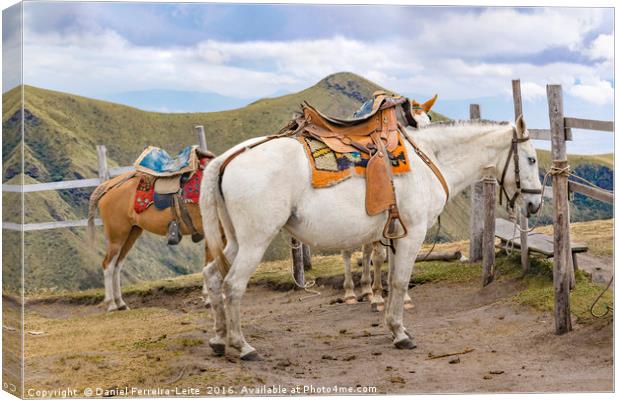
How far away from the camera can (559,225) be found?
8773mm

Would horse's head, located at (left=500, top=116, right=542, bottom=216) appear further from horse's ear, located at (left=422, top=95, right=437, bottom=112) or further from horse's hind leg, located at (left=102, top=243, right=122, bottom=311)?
horse's hind leg, located at (left=102, top=243, right=122, bottom=311)

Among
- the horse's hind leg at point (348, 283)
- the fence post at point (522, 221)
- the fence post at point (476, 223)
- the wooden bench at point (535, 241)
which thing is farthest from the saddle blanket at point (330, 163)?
the fence post at point (476, 223)

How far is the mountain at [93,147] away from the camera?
21.8 m

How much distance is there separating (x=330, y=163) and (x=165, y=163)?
4598 mm

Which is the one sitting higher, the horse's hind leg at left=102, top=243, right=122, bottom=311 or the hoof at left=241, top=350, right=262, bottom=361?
the horse's hind leg at left=102, top=243, right=122, bottom=311

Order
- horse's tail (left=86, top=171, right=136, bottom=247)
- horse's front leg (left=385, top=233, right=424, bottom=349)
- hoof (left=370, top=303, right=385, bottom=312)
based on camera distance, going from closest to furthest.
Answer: horse's front leg (left=385, top=233, right=424, bottom=349)
hoof (left=370, top=303, right=385, bottom=312)
horse's tail (left=86, top=171, right=136, bottom=247)

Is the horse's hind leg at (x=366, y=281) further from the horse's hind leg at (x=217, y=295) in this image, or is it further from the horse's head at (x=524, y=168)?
the horse's hind leg at (x=217, y=295)

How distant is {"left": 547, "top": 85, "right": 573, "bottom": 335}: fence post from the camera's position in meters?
8.74

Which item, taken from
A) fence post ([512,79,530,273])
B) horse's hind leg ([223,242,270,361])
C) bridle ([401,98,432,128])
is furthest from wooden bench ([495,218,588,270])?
horse's hind leg ([223,242,270,361])

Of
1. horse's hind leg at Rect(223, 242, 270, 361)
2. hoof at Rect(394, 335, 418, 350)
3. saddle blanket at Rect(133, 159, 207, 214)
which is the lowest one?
hoof at Rect(394, 335, 418, 350)

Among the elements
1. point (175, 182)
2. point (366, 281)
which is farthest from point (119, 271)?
point (366, 281)

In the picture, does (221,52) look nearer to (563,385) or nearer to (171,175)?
(171,175)

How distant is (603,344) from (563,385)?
108 centimetres

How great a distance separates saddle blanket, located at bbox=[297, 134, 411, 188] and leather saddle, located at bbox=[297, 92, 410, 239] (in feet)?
0.18
